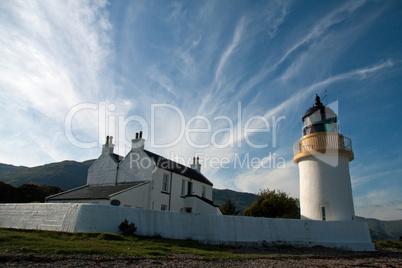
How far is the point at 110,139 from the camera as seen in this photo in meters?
24.5

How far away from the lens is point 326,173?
18.5m

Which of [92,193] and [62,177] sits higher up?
[62,177]

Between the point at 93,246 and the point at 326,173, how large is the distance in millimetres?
14619

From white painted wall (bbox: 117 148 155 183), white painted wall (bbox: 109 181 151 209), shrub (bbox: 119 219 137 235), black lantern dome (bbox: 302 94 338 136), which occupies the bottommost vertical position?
shrub (bbox: 119 219 137 235)

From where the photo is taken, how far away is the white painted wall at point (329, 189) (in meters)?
18.1

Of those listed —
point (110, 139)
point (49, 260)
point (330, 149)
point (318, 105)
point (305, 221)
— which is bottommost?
Answer: point (49, 260)

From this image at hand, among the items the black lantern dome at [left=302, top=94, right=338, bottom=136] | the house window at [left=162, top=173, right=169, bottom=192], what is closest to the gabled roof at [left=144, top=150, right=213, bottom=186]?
the house window at [left=162, top=173, right=169, bottom=192]

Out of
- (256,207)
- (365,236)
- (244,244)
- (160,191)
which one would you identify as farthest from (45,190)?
(365,236)

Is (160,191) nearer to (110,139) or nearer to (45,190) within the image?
(110,139)

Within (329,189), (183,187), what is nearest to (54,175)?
(183,187)

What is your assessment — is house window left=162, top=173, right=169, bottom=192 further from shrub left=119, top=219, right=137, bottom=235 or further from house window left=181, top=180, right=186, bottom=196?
shrub left=119, top=219, right=137, bottom=235

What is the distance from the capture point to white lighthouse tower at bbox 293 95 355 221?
18.2 metres

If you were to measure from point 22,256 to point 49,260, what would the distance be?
0.78 m

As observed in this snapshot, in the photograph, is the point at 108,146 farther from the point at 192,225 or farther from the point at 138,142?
the point at 192,225
